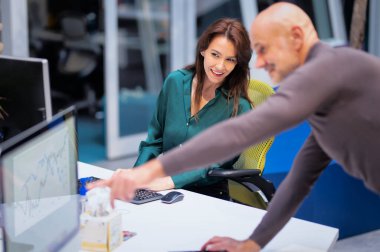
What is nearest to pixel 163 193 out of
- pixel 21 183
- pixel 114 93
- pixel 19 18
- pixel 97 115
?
pixel 21 183

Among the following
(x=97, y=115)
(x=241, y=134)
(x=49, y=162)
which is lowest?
(x=97, y=115)

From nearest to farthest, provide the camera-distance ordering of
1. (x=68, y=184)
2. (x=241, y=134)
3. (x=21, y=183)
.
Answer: (x=241, y=134), (x=21, y=183), (x=68, y=184)

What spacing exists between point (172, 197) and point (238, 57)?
2.37 feet

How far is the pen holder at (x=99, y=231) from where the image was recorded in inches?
60.3

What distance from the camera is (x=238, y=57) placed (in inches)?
93.6

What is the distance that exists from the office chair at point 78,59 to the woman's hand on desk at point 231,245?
5.08 m

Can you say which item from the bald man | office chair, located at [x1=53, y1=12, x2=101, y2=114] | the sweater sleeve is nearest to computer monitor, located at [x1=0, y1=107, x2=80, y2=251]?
the bald man

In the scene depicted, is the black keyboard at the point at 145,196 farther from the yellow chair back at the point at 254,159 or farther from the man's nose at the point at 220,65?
the man's nose at the point at 220,65

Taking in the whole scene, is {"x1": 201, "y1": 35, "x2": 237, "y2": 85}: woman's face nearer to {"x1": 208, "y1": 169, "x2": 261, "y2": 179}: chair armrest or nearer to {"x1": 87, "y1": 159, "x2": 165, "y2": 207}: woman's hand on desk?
{"x1": 208, "y1": 169, "x2": 261, "y2": 179}: chair armrest

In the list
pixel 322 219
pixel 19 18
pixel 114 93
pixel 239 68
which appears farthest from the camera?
pixel 114 93

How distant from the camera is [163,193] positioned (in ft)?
7.02

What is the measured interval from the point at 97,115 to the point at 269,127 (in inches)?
227

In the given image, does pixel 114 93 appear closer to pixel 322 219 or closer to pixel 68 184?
pixel 322 219

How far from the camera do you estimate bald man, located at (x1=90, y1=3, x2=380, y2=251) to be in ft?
3.56
